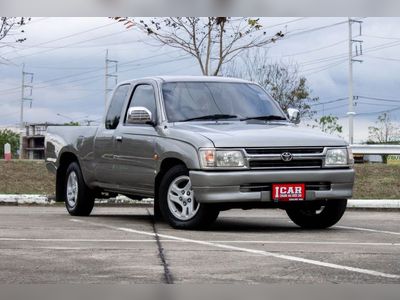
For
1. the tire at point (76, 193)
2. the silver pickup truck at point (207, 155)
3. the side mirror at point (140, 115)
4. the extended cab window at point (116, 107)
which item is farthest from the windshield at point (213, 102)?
the tire at point (76, 193)

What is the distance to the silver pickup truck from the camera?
841cm

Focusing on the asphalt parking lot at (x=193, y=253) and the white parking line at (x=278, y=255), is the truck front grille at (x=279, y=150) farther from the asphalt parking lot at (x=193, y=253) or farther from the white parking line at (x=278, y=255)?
the white parking line at (x=278, y=255)

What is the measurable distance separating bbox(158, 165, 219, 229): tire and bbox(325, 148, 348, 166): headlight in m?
1.44

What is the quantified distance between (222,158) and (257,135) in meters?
0.51

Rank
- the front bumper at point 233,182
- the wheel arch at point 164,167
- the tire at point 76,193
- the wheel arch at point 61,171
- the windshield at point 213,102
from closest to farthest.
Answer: the front bumper at point 233,182, the wheel arch at point 164,167, the windshield at point 213,102, the tire at point 76,193, the wheel arch at point 61,171

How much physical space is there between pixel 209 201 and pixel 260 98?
91.7 inches

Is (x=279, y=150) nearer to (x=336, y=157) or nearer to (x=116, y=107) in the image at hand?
(x=336, y=157)

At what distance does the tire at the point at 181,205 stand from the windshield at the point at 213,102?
2.87 ft

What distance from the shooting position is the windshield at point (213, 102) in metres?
9.54

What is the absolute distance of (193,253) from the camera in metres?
6.34

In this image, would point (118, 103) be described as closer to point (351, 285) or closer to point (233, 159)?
point (233, 159)
